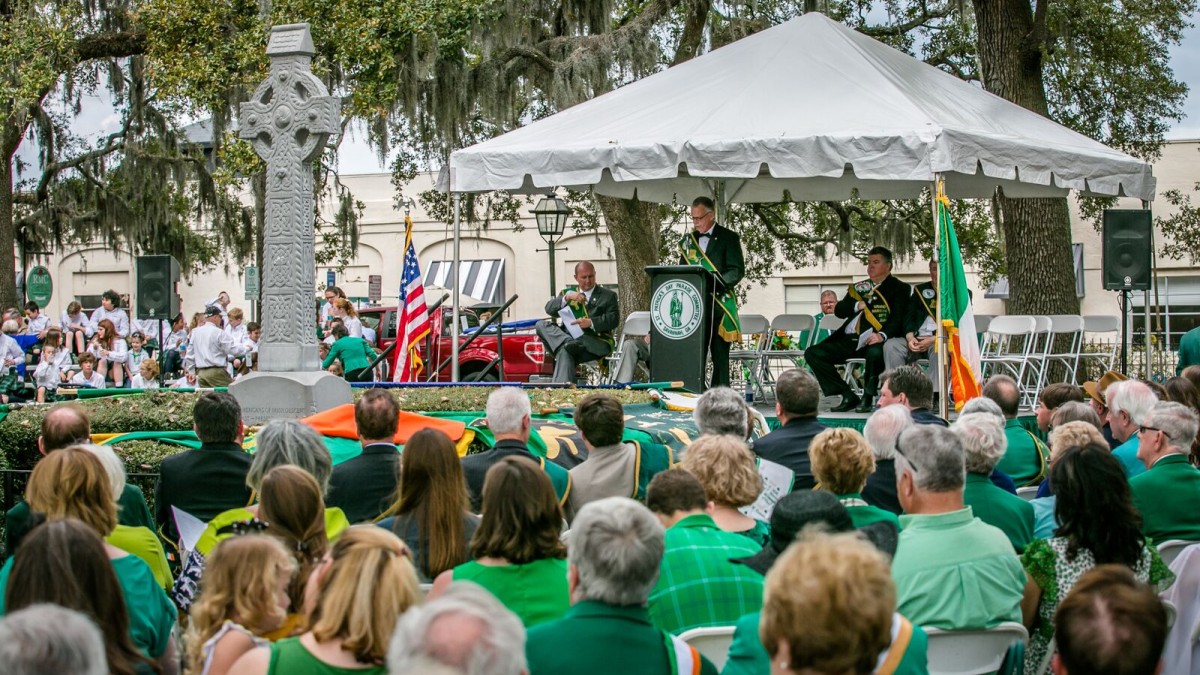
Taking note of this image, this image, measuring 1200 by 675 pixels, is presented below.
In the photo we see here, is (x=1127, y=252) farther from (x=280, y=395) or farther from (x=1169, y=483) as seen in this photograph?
(x=1169, y=483)

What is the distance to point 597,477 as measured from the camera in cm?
616

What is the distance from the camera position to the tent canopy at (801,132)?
9742 millimetres

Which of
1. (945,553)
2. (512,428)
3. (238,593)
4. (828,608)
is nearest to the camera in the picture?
(828,608)

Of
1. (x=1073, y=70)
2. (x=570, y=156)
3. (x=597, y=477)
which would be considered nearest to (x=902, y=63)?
(x=570, y=156)

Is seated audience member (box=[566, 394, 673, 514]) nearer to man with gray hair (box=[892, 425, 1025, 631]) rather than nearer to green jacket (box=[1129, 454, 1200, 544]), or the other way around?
man with gray hair (box=[892, 425, 1025, 631])

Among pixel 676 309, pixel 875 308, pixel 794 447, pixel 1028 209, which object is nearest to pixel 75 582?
pixel 794 447

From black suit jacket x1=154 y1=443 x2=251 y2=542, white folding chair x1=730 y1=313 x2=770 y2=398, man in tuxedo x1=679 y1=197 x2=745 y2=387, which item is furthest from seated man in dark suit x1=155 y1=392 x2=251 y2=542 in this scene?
white folding chair x1=730 y1=313 x2=770 y2=398

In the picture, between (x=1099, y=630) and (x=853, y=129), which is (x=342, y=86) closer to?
(x=853, y=129)

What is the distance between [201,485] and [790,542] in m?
2.84

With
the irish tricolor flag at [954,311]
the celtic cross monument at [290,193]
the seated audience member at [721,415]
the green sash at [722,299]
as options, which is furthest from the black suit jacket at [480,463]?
the green sash at [722,299]

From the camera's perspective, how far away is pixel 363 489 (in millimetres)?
5723

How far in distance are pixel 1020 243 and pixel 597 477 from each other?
10.0 metres

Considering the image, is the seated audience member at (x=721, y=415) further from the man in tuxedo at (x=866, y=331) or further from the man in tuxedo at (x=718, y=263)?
the man in tuxedo at (x=866, y=331)

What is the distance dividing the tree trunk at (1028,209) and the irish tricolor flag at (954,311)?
5744 millimetres
